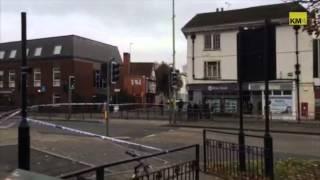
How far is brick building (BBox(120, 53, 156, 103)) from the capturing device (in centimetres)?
8994

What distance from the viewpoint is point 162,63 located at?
3979 inches

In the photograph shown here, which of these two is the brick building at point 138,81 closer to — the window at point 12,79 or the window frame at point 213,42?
the window at point 12,79

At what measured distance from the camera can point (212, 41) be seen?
52.4 meters

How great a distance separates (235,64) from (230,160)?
39.5 metres

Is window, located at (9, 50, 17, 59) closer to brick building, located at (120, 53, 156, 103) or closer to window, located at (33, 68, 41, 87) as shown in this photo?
window, located at (33, 68, 41, 87)

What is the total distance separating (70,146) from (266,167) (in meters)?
10.0

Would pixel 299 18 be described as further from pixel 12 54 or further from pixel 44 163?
pixel 12 54

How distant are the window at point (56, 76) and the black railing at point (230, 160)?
61866mm

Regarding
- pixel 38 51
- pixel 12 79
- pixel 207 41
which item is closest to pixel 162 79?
pixel 38 51

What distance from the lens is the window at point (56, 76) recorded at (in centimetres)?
7294

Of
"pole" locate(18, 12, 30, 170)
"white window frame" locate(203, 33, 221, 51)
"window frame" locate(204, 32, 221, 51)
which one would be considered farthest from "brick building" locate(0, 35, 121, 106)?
"pole" locate(18, 12, 30, 170)

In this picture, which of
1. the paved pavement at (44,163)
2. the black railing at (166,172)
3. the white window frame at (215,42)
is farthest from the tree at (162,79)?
the black railing at (166,172)

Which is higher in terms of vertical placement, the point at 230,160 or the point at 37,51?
the point at 37,51

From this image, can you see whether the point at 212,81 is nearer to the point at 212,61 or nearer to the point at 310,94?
the point at 212,61
